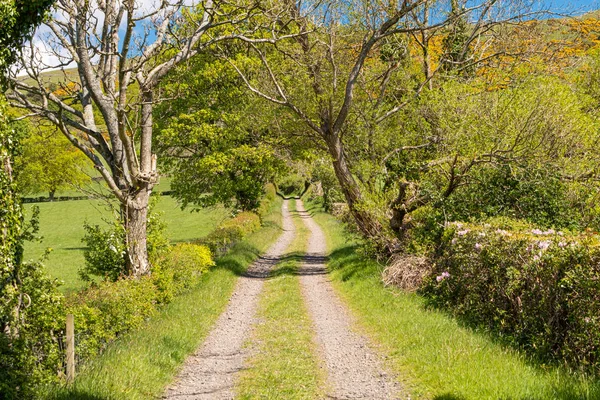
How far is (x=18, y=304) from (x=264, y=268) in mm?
13329

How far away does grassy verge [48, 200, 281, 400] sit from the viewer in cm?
642

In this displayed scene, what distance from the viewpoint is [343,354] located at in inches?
339

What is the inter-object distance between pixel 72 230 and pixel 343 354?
4186cm

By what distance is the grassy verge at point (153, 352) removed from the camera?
6.42 m

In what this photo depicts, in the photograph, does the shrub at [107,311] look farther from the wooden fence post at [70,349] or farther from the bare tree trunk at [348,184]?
the bare tree trunk at [348,184]

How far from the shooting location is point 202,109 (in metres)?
25.6

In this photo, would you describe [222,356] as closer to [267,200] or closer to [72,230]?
[72,230]

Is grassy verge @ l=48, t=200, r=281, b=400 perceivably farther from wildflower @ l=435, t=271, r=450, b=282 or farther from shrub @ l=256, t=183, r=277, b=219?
shrub @ l=256, t=183, r=277, b=219

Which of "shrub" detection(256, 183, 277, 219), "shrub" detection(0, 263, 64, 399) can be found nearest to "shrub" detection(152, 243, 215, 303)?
"shrub" detection(0, 263, 64, 399)

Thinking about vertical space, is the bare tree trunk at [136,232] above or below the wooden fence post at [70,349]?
above

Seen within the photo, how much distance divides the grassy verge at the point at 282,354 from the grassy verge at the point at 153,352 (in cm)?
125

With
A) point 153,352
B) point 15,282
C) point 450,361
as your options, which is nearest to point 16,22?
point 15,282

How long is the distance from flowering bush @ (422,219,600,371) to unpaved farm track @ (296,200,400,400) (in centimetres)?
224

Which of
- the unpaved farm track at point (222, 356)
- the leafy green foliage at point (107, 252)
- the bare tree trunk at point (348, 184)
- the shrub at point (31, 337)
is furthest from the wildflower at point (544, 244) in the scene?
the leafy green foliage at point (107, 252)
